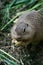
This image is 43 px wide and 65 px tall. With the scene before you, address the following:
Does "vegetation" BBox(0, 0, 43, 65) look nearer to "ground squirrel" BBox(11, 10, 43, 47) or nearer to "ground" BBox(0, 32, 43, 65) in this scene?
"ground" BBox(0, 32, 43, 65)

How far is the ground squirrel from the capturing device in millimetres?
2705

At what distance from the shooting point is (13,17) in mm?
3479

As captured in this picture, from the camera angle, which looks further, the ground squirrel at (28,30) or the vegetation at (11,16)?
the vegetation at (11,16)

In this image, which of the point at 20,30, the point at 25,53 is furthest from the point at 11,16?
the point at 20,30

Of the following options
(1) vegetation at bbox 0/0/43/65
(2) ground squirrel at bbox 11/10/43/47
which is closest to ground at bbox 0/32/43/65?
(1) vegetation at bbox 0/0/43/65

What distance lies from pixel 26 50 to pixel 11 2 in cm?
100

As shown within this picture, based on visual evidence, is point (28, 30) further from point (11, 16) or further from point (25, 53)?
point (11, 16)

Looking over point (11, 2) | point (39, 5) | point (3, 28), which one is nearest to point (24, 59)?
point (3, 28)

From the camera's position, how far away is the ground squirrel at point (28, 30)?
8.88 ft

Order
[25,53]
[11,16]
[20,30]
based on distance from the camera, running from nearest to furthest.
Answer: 1. [20,30]
2. [25,53]
3. [11,16]

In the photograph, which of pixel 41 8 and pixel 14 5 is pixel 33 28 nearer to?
pixel 41 8

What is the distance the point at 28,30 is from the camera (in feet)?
9.06

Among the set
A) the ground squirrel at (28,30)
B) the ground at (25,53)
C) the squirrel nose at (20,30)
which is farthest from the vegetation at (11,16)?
the squirrel nose at (20,30)

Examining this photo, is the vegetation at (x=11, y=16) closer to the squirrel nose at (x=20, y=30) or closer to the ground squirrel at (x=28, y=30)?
the ground squirrel at (x=28, y=30)
